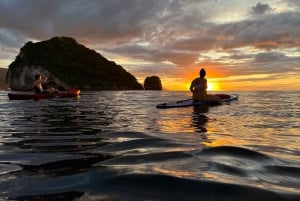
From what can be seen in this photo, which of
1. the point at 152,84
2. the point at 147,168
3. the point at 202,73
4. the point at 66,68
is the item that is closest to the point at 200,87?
the point at 202,73

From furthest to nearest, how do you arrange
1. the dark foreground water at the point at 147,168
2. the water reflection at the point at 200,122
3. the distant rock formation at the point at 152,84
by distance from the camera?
the distant rock formation at the point at 152,84
the water reflection at the point at 200,122
the dark foreground water at the point at 147,168

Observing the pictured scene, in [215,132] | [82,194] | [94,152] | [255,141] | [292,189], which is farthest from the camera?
[215,132]

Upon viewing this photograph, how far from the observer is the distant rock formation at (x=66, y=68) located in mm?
141500

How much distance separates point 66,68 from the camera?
150m

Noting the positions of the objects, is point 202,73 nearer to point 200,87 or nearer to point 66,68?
point 200,87

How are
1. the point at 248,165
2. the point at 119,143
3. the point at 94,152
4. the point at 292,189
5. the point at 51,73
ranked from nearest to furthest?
1. the point at 292,189
2. the point at 248,165
3. the point at 94,152
4. the point at 119,143
5. the point at 51,73

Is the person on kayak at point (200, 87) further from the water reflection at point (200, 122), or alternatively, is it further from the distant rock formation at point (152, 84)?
the distant rock formation at point (152, 84)

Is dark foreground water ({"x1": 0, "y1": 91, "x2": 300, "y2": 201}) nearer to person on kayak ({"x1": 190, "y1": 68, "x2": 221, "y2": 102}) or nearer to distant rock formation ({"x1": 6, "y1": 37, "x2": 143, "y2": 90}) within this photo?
person on kayak ({"x1": 190, "y1": 68, "x2": 221, "y2": 102})

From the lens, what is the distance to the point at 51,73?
142m

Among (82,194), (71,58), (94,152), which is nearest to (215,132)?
(94,152)

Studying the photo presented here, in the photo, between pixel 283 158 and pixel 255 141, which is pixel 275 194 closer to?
pixel 283 158

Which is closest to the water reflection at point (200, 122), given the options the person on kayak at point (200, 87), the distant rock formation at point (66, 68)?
the person on kayak at point (200, 87)

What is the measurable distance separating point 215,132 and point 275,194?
6919 mm

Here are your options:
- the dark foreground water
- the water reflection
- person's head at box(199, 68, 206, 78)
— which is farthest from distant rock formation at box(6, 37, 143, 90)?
the dark foreground water
